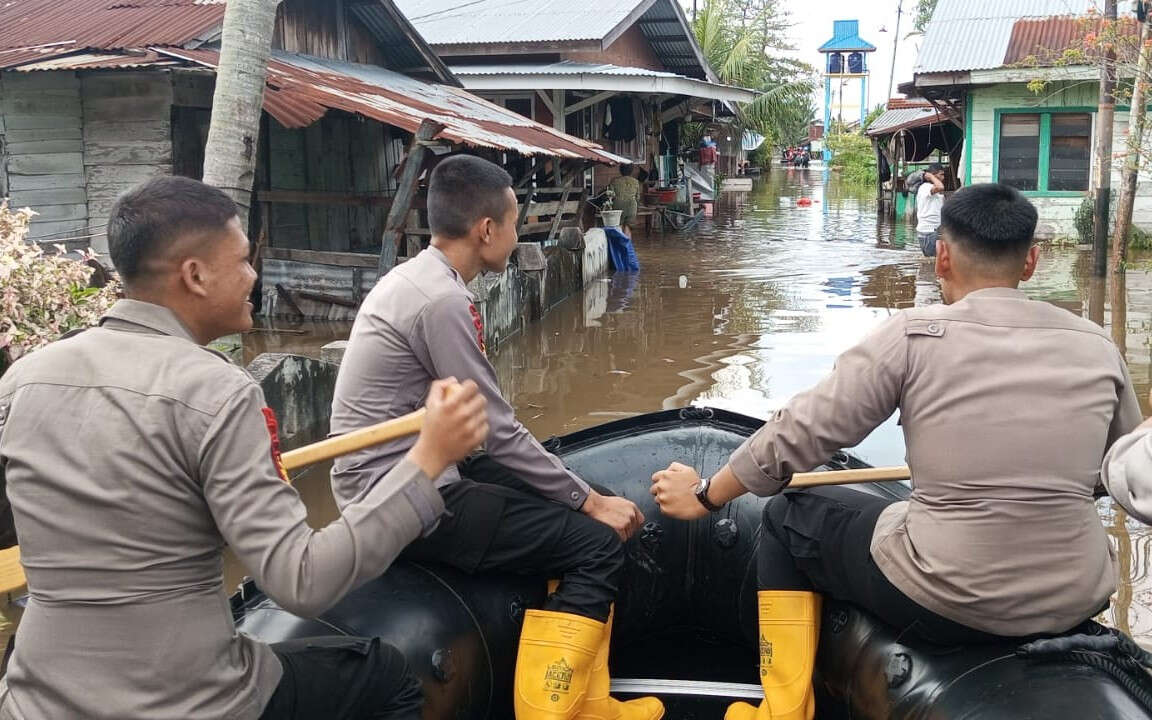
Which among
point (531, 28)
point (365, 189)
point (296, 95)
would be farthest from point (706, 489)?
point (531, 28)

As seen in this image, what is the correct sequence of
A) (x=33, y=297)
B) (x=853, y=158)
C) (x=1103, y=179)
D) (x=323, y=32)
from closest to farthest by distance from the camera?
(x=33, y=297) → (x=323, y=32) → (x=1103, y=179) → (x=853, y=158)

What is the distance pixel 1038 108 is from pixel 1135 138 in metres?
6.98

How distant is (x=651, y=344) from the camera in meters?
10.9

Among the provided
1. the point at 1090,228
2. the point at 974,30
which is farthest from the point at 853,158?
the point at 1090,228

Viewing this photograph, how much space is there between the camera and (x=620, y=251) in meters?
16.6

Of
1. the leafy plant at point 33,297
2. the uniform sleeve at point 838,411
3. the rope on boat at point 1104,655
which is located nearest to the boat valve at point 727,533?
the uniform sleeve at point 838,411

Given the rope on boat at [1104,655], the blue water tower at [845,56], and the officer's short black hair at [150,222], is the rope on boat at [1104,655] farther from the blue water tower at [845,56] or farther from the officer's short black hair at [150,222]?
the blue water tower at [845,56]

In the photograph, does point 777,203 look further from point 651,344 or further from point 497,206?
point 497,206

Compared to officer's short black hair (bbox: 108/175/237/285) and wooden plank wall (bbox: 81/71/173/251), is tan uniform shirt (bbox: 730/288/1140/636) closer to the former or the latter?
officer's short black hair (bbox: 108/175/237/285)

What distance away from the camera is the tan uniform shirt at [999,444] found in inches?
94.2

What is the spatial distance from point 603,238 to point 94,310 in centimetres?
1136

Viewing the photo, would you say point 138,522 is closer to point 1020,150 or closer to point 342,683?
point 342,683

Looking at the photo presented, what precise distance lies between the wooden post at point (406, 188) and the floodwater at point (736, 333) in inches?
47.9

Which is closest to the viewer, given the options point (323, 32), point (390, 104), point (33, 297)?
point (33, 297)
